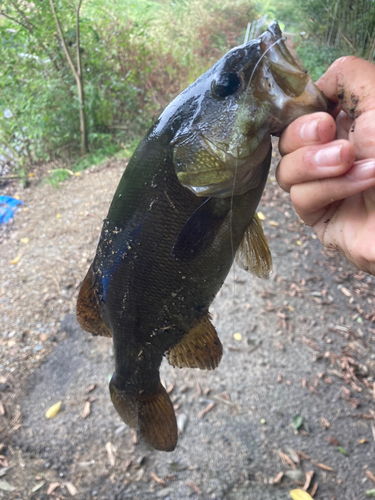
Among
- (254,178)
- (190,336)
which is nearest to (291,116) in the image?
(254,178)

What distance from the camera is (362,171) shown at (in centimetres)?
96

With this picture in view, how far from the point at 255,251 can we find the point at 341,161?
0.65m

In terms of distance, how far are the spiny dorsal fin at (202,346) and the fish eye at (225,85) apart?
0.97m

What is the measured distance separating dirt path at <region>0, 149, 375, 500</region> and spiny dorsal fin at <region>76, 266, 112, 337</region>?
5.08ft

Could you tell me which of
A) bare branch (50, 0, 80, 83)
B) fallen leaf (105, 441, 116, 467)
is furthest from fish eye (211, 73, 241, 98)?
bare branch (50, 0, 80, 83)

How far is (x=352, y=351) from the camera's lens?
10.6 ft

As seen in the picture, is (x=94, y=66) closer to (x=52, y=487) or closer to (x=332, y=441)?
(x=52, y=487)

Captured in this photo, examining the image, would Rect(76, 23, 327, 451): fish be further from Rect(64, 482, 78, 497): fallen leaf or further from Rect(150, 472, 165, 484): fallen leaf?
Rect(64, 482, 78, 497): fallen leaf

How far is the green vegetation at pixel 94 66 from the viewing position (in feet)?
18.0

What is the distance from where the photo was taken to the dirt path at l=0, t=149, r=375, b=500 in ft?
8.09

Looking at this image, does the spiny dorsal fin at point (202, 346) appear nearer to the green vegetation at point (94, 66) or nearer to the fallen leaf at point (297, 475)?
the fallen leaf at point (297, 475)

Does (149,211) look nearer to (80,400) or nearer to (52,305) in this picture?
(80,400)

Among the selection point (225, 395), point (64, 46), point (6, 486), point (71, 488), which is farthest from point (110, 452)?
point (64, 46)

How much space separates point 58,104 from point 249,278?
4847 millimetres
